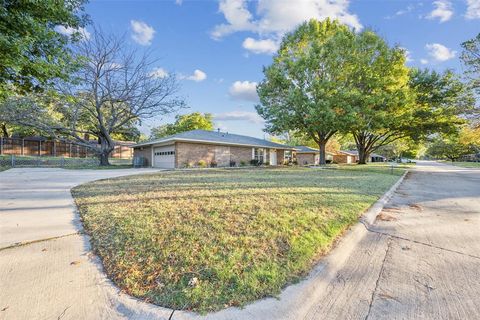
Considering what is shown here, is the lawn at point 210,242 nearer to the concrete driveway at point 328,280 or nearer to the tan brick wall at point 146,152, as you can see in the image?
the concrete driveway at point 328,280

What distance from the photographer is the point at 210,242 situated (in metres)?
2.92

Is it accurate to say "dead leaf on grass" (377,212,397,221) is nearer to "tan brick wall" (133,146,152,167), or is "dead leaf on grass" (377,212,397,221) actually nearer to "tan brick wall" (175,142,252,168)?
"tan brick wall" (175,142,252,168)

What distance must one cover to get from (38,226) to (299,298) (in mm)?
4176

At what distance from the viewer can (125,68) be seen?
61.5 ft

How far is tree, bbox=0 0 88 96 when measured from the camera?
188 inches

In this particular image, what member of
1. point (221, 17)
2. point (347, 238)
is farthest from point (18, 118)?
point (347, 238)

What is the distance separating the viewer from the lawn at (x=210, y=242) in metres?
2.09

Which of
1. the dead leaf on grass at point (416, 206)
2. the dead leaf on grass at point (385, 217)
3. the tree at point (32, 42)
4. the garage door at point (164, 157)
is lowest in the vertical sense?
the dead leaf on grass at point (385, 217)

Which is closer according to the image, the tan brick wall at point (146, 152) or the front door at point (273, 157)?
the tan brick wall at point (146, 152)

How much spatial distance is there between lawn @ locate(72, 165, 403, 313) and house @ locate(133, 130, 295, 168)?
12.5 m

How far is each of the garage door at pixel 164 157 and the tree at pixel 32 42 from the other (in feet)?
37.6

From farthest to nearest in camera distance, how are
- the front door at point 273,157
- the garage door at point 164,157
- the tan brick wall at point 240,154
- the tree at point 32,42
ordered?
the front door at point 273,157, the tan brick wall at point 240,154, the garage door at point 164,157, the tree at point 32,42

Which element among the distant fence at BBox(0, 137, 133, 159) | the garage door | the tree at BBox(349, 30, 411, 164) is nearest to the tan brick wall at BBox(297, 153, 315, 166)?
the tree at BBox(349, 30, 411, 164)

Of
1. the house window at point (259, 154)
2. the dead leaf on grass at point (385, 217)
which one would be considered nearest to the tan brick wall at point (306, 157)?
the house window at point (259, 154)
